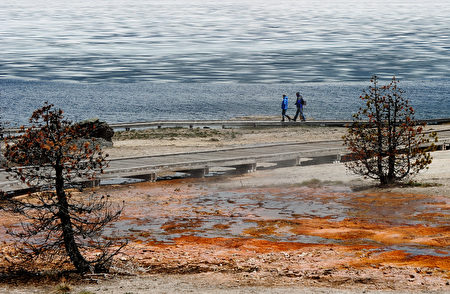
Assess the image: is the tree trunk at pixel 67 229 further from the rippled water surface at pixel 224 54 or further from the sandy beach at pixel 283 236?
the rippled water surface at pixel 224 54

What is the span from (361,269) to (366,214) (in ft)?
18.8

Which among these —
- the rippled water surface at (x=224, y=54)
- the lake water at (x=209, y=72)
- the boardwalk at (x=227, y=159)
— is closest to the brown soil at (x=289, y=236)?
the boardwalk at (x=227, y=159)

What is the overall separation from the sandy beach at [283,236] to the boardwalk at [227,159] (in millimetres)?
538

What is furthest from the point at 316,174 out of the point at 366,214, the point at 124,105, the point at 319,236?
the point at 124,105

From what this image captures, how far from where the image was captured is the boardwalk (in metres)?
24.7

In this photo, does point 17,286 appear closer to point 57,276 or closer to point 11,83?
point 57,276

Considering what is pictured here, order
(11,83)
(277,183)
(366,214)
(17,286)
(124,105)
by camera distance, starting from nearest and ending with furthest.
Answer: (17,286), (366,214), (277,183), (124,105), (11,83)

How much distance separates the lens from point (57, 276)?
12.4 metres

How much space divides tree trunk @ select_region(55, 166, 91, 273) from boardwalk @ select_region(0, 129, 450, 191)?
10406 millimetres

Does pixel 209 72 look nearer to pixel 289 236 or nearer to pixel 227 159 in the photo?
pixel 227 159

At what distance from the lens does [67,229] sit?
12.4 m

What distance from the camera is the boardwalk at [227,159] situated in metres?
24.7

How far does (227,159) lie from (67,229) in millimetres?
14177

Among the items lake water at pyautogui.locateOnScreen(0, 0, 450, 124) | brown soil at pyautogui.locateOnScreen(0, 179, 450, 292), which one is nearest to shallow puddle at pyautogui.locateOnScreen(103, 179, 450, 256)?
brown soil at pyautogui.locateOnScreen(0, 179, 450, 292)
